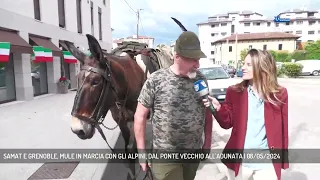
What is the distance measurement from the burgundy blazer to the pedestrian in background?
30 centimetres

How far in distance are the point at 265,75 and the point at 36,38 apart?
13.5 m

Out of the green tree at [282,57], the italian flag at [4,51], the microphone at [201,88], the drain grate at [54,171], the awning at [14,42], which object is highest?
the green tree at [282,57]

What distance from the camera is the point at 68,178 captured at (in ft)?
12.2

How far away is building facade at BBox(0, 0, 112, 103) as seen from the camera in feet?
35.7

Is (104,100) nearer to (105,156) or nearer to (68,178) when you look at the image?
(68,178)

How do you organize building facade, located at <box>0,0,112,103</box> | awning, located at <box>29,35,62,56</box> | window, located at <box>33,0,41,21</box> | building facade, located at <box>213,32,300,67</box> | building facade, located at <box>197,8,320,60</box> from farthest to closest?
building facade, located at <box>197,8,320,60</box>, building facade, located at <box>213,32,300,67</box>, window, located at <box>33,0,41,21</box>, awning, located at <box>29,35,62,56</box>, building facade, located at <box>0,0,112,103</box>

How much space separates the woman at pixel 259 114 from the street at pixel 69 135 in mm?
1810

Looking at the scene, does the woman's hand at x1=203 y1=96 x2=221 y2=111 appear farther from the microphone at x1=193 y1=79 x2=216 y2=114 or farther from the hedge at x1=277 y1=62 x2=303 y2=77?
the hedge at x1=277 y1=62 x2=303 y2=77

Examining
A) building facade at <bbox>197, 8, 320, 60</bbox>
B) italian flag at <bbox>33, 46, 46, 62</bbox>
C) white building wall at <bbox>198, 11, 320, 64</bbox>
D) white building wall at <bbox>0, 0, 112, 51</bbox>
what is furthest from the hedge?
building facade at <bbox>197, 8, 320, 60</bbox>

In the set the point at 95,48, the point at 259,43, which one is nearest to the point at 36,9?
the point at 95,48

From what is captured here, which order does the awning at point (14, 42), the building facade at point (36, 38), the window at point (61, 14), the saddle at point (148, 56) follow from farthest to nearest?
the window at point (61, 14)
the building facade at point (36, 38)
the awning at point (14, 42)
the saddle at point (148, 56)

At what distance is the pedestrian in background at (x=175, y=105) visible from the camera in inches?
76.7

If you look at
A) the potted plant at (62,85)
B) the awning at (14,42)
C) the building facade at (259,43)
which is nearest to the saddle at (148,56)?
the awning at (14,42)

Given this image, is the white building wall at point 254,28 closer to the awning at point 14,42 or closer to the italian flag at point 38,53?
the italian flag at point 38,53
